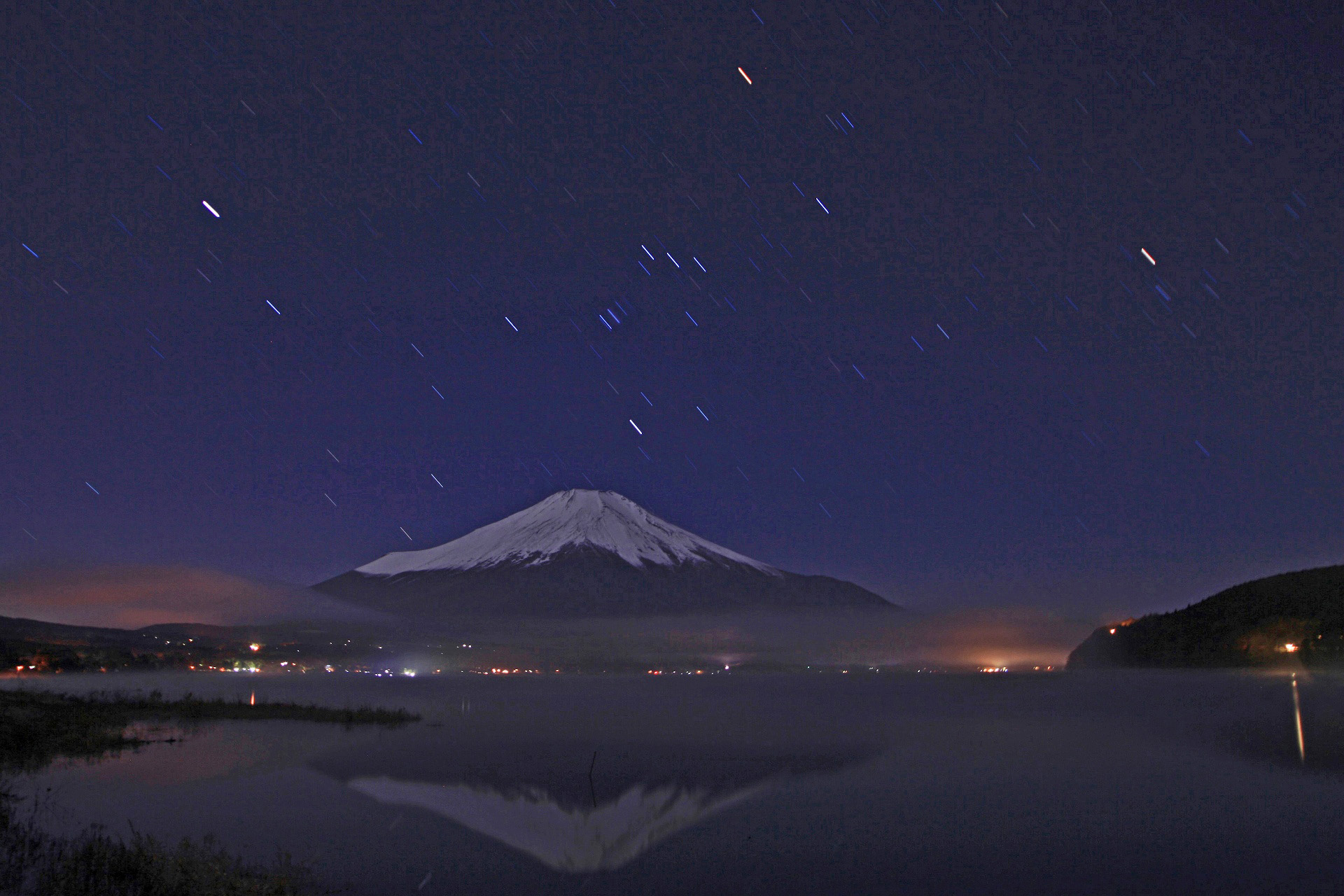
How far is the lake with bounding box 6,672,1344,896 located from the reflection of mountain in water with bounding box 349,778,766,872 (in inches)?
5.8

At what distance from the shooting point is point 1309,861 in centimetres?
2388

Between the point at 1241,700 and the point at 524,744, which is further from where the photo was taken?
the point at 1241,700

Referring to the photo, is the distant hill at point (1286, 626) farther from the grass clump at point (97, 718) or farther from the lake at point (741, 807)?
the grass clump at point (97, 718)

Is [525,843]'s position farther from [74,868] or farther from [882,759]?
[882,759]

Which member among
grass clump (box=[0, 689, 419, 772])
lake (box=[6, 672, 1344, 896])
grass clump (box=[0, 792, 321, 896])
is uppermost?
grass clump (box=[0, 689, 419, 772])

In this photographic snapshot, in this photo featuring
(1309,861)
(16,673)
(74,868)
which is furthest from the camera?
(16,673)

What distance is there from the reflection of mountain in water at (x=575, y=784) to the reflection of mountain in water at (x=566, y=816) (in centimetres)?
4

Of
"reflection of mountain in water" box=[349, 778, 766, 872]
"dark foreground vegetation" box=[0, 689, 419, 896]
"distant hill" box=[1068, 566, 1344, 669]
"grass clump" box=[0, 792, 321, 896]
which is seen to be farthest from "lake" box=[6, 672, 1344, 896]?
"distant hill" box=[1068, 566, 1344, 669]

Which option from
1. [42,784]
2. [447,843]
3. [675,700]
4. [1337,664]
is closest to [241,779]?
[42,784]

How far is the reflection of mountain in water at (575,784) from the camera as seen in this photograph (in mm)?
26141

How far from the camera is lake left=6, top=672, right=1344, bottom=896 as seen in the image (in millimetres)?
22141

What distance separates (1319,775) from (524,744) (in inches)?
1443

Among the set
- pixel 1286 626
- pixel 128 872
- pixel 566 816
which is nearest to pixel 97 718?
pixel 566 816

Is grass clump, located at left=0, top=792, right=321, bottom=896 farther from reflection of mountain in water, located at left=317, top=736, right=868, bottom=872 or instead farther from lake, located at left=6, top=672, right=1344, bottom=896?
reflection of mountain in water, located at left=317, top=736, right=868, bottom=872
